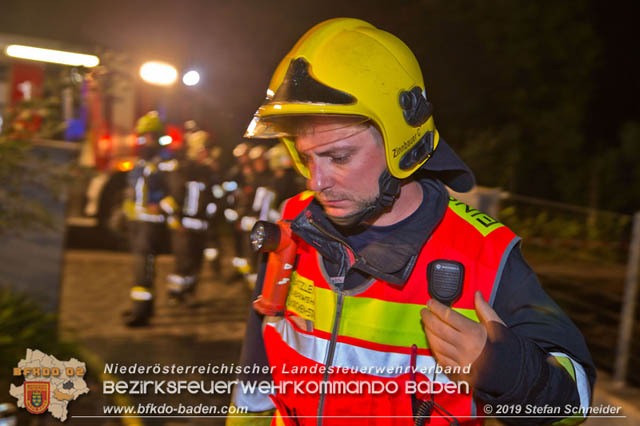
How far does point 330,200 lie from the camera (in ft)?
6.06

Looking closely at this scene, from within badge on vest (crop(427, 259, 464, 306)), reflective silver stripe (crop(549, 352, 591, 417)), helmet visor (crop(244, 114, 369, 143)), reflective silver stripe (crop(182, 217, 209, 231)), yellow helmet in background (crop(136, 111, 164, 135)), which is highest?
helmet visor (crop(244, 114, 369, 143))

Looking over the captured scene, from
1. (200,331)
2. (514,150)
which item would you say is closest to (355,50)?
(200,331)

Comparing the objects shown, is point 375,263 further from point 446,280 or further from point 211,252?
point 211,252

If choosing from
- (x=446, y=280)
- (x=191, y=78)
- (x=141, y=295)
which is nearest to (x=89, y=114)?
(x=141, y=295)

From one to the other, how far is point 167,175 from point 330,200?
5743 millimetres

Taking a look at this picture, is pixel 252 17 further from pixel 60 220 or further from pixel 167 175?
pixel 60 220

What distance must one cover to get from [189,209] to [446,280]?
6.26 m

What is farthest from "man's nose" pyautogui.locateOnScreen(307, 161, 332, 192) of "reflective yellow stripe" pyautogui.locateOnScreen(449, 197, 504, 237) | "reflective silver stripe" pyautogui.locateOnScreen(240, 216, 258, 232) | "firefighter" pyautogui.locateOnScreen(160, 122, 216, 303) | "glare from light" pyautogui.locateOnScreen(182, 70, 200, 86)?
"reflective silver stripe" pyautogui.locateOnScreen(240, 216, 258, 232)

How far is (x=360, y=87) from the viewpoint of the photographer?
5.93ft

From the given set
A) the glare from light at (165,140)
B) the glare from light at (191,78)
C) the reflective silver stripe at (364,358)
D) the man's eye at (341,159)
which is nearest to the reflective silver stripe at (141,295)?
the glare from light at (165,140)

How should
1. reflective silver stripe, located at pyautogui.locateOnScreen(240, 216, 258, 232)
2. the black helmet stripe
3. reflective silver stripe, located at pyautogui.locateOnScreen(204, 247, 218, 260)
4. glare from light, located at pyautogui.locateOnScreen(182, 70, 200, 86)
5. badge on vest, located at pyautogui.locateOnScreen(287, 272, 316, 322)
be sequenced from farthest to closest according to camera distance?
reflective silver stripe, located at pyautogui.locateOnScreen(204, 247, 218, 260)
reflective silver stripe, located at pyautogui.locateOnScreen(240, 216, 258, 232)
glare from light, located at pyautogui.locateOnScreen(182, 70, 200, 86)
badge on vest, located at pyautogui.locateOnScreen(287, 272, 316, 322)
the black helmet stripe

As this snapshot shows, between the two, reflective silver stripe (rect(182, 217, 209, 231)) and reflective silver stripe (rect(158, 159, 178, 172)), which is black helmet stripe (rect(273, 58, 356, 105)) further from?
reflective silver stripe (rect(182, 217, 209, 231))

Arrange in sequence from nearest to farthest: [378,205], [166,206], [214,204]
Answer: [378,205], [166,206], [214,204]

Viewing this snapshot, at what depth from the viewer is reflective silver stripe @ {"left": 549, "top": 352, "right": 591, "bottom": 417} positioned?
151 centimetres
